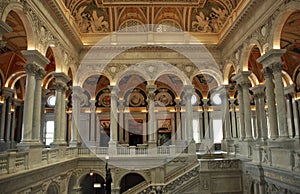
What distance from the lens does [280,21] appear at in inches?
483

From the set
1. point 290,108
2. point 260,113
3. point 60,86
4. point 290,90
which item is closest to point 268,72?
point 260,113

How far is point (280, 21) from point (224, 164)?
785 cm

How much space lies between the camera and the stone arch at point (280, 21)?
11164 mm

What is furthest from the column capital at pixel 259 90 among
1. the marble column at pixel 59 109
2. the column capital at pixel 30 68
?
the column capital at pixel 30 68

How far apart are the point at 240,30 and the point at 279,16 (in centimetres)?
461

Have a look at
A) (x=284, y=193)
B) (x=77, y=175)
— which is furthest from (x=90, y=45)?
(x=284, y=193)

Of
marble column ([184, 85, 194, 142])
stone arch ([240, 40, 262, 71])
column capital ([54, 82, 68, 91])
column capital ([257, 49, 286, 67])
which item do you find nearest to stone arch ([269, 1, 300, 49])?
column capital ([257, 49, 286, 67])

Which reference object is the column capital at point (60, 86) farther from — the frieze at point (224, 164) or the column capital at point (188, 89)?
the frieze at point (224, 164)

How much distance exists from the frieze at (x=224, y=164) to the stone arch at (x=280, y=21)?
6.51 metres

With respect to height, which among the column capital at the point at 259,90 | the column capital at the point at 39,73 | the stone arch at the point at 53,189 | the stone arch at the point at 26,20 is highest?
the stone arch at the point at 26,20

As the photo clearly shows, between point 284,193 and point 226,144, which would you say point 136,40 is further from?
point 284,193

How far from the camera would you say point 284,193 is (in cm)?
1134

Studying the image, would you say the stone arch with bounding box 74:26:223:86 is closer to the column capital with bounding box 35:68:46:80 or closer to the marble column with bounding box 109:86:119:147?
the marble column with bounding box 109:86:119:147

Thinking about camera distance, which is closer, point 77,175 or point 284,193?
point 284,193
